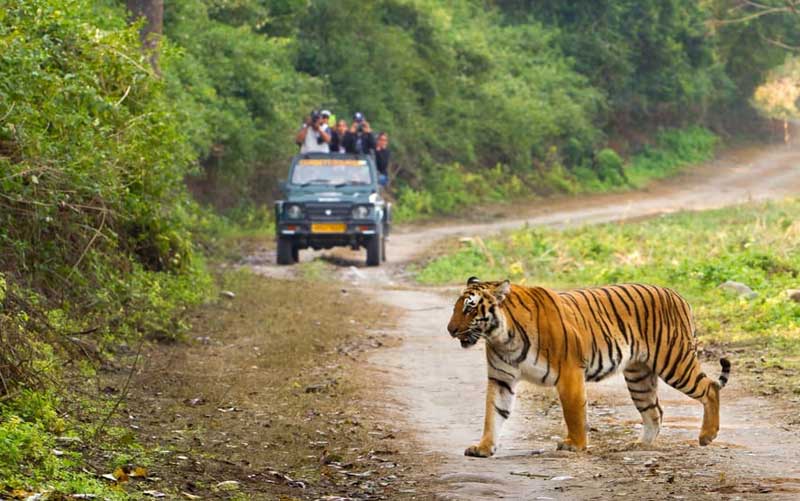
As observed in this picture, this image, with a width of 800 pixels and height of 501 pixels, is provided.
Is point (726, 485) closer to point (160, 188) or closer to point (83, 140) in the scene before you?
point (83, 140)

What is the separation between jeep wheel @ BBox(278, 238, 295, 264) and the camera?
25.1 meters

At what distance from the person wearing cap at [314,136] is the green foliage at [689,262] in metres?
3.34

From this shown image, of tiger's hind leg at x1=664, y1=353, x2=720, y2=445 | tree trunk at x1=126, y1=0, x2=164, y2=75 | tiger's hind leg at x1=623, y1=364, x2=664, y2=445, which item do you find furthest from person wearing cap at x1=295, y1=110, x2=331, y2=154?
tiger's hind leg at x1=664, y1=353, x2=720, y2=445

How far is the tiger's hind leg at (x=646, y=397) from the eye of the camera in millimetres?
9641

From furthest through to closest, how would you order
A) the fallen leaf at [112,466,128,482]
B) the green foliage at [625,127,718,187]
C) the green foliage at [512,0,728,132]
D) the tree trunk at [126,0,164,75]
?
the green foliage at [512,0,728,132] < the green foliage at [625,127,718,187] < the tree trunk at [126,0,164,75] < the fallen leaf at [112,466,128,482]

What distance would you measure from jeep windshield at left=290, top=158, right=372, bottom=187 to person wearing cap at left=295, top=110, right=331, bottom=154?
1.38 meters

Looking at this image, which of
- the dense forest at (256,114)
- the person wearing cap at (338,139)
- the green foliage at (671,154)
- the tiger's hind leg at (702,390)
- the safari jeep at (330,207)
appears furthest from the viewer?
the green foliage at (671,154)

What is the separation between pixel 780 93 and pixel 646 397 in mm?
54330

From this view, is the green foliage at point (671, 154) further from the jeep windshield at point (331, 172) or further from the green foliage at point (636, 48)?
the jeep windshield at point (331, 172)

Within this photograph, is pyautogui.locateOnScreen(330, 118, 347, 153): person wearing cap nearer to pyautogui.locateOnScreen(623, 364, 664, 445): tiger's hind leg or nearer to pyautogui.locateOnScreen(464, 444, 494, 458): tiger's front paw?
pyautogui.locateOnScreen(623, 364, 664, 445): tiger's hind leg

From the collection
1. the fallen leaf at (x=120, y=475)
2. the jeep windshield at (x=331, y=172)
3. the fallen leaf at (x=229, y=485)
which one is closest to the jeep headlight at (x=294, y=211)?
the jeep windshield at (x=331, y=172)

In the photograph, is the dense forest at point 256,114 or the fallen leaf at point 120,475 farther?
the dense forest at point 256,114

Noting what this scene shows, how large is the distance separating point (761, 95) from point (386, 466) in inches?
2158

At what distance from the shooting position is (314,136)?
28.0 meters
